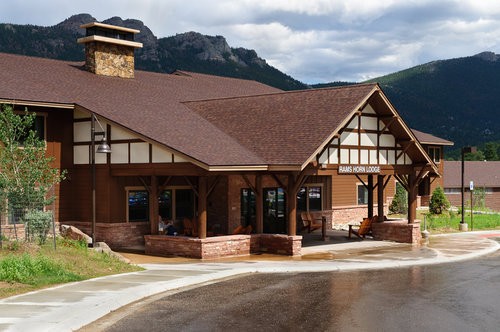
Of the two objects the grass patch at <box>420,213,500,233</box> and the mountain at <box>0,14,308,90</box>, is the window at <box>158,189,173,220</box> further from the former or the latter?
the mountain at <box>0,14,308,90</box>

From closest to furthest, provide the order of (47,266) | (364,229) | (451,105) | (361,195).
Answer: (47,266) < (364,229) < (361,195) < (451,105)

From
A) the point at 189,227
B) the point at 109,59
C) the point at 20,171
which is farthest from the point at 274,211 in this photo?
the point at 20,171

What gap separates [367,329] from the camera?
12.5 meters

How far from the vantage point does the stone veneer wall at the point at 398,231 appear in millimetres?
29631

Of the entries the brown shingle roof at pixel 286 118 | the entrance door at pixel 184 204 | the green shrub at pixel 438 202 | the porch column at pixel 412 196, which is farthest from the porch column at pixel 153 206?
the green shrub at pixel 438 202

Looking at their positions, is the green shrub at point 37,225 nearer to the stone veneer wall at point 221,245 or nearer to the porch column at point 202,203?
the stone veneer wall at point 221,245

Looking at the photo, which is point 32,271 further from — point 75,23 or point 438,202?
point 75,23

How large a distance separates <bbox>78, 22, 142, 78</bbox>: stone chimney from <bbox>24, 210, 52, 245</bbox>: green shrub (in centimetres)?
1194

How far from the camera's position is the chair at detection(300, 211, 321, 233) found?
3262 cm

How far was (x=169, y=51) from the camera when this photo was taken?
150 meters

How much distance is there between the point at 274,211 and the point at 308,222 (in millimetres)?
2663

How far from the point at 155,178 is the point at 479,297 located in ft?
43.3

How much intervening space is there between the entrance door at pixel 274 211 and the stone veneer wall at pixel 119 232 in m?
5.91

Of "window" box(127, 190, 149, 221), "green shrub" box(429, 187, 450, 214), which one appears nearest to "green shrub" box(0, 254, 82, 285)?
"window" box(127, 190, 149, 221)
